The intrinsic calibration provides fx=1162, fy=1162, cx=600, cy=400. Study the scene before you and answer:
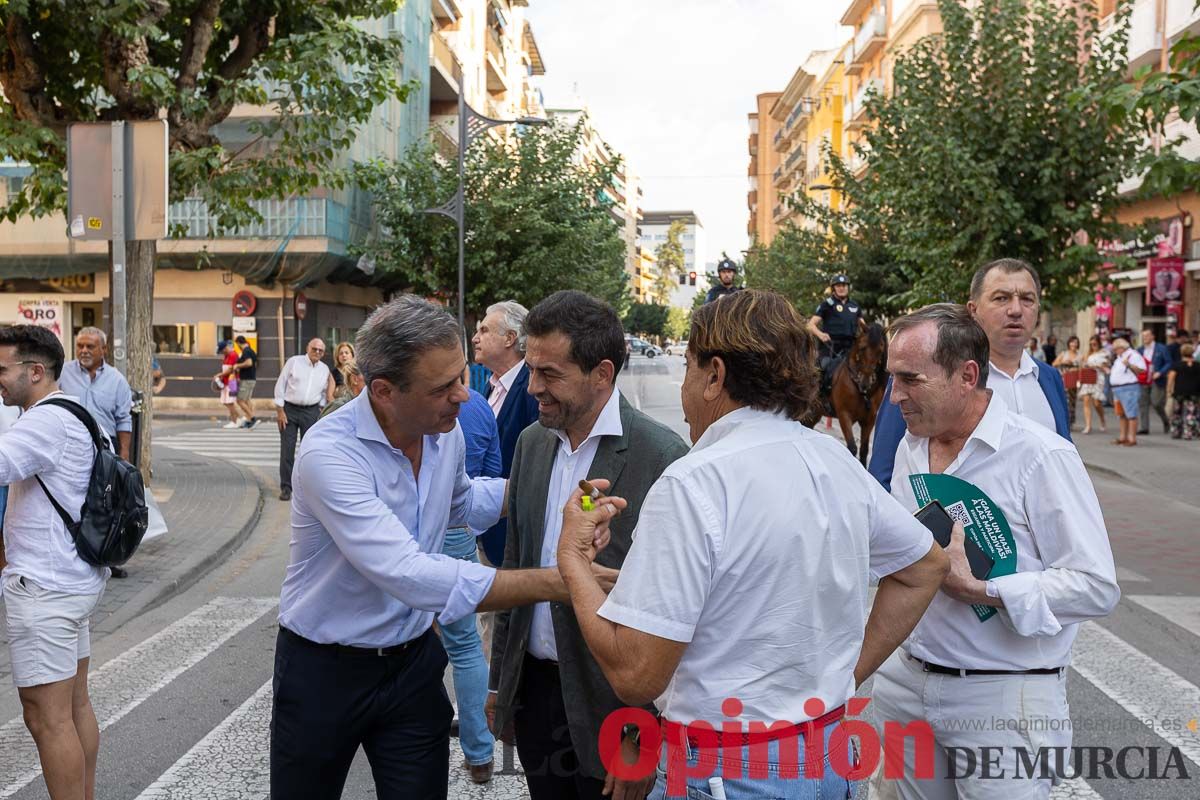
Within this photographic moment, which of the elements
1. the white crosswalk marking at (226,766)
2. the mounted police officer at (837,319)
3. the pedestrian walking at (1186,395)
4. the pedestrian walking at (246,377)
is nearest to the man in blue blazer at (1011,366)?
the white crosswalk marking at (226,766)

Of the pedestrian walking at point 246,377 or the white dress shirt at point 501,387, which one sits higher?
the white dress shirt at point 501,387

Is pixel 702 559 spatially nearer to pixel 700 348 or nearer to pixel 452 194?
pixel 700 348

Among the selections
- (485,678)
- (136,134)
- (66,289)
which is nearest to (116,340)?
(136,134)

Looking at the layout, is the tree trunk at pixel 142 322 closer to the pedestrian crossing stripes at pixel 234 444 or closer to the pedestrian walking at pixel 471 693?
the pedestrian crossing stripes at pixel 234 444

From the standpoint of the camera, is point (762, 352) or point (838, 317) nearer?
point (762, 352)

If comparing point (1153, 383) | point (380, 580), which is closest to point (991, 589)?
point (380, 580)

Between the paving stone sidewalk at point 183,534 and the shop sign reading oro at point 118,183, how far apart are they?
233 centimetres

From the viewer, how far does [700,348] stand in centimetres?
232

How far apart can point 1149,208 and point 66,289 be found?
2652 centimetres

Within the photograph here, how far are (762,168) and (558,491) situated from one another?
108304mm

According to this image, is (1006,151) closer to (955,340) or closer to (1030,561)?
(955,340)

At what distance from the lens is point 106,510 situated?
4.13 meters

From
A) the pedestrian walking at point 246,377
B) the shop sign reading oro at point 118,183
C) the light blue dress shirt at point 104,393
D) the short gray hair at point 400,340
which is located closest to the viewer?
the short gray hair at point 400,340

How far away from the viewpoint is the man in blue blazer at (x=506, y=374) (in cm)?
512
